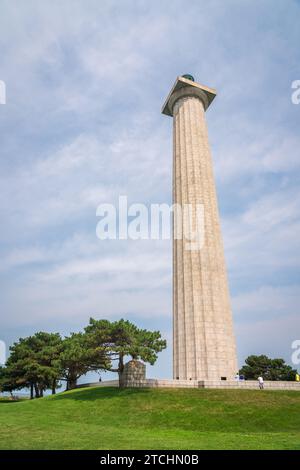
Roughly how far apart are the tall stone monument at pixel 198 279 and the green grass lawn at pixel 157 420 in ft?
37.4

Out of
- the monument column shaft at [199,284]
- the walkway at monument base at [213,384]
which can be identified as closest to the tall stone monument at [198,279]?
the monument column shaft at [199,284]

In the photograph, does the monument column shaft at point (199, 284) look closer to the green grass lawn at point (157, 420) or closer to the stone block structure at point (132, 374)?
the stone block structure at point (132, 374)

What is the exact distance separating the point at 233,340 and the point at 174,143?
101 feet

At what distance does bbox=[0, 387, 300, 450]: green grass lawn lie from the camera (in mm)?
15562

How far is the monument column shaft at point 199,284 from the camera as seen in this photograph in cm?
4312

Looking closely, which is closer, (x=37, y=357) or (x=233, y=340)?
(x=233, y=340)

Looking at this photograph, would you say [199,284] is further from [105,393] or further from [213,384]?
[105,393]

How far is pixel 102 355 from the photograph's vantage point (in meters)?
36.0

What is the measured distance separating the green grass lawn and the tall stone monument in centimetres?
1140

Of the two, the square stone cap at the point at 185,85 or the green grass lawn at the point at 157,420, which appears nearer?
the green grass lawn at the point at 157,420

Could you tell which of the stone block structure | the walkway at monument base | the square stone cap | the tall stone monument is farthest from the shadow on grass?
the square stone cap

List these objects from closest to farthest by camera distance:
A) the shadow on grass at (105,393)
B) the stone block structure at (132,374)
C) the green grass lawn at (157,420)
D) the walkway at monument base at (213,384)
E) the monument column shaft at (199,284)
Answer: the green grass lawn at (157,420) < the shadow on grass at (105,393) < the walkway at monument base at (213,384) < the stone block structure at (132,374) < the monument column shaft at (199,284)
